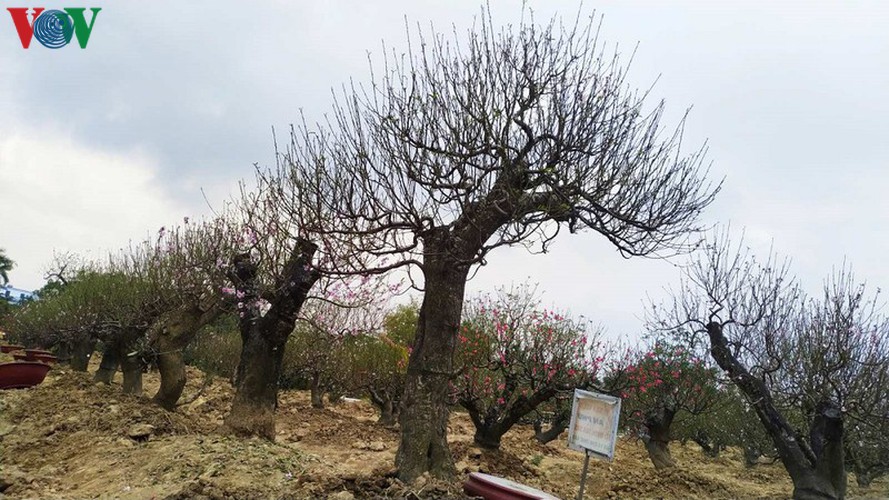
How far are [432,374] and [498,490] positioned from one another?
1.70m

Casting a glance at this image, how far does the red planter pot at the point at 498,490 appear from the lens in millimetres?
4328

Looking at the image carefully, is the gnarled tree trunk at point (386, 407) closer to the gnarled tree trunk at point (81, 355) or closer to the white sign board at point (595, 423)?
the white sign board at point (595, 423)

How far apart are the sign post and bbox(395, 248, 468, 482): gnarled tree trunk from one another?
1397 millimetres

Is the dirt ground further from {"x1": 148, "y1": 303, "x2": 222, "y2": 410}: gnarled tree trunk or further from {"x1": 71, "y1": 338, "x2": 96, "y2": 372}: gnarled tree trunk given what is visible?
{"x1": 71, "y1": 338, "x2": 96, "y2": 372}: gnarled tree trunk

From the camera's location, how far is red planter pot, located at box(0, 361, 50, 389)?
1049 centimetres

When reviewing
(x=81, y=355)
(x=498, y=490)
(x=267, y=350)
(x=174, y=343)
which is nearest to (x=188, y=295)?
(x=174, y=343)

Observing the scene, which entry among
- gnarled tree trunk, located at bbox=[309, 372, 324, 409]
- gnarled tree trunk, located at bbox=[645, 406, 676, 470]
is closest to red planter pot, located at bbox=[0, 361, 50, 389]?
gnarled tree trunk, located at bbox=[309, 372, 324, 409]

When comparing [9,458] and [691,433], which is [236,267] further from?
[691,433]

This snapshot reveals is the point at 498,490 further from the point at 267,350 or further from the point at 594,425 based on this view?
the point at 267,350

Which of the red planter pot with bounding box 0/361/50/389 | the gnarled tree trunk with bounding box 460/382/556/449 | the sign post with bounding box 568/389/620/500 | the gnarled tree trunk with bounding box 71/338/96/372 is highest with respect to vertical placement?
the sign post with bounding box 568/389/620/500

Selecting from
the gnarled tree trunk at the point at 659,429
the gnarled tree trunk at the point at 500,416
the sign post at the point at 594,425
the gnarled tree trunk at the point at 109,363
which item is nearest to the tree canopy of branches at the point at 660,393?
the gnarled tree trunk at the point at 659,429

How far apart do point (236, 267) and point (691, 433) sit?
16965 mm

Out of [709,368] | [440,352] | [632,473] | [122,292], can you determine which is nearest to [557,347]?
[632,473]

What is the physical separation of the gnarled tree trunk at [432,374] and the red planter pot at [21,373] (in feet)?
27.6
